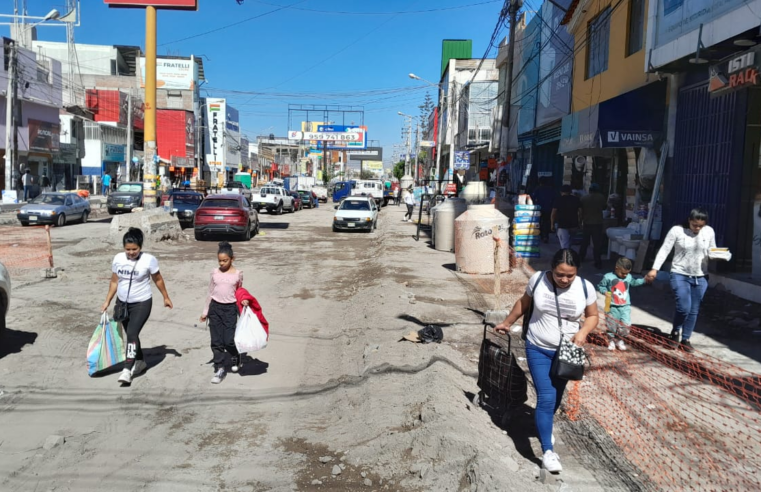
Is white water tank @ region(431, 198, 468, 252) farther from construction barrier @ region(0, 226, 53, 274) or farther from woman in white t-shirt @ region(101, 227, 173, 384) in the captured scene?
woman in white t-shirt @ region(101, 227, 173, 384)

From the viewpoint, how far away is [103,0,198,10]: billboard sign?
23219 millimetres

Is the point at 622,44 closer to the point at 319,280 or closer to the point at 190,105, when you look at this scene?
the point at 319,280

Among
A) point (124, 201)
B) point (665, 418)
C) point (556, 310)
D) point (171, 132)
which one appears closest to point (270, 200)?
point (124, 201)

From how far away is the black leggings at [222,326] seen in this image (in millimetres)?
6562

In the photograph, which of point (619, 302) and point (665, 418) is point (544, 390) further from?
point (619, 302)

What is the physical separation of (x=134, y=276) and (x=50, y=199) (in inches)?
882

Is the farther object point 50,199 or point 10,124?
point 10,124

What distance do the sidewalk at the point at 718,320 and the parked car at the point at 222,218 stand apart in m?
14.0

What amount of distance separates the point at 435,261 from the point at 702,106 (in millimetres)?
7131

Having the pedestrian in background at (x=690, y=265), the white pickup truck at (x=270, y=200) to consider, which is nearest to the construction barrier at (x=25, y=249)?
the pedestrian in background at (x=690, y=265)

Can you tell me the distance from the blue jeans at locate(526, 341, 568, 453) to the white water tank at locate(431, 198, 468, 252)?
45.1ft

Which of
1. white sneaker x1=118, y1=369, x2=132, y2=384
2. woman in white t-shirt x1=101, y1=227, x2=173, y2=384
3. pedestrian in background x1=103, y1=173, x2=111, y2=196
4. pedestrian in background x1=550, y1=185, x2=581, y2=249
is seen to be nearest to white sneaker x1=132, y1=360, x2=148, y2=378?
woman in white t-shirt x1=101, y1=227, x2=173, y2=384

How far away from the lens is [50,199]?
26016 millimetres

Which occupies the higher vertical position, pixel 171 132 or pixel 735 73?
pixel 171 132
